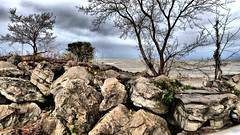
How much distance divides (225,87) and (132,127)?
125 inches

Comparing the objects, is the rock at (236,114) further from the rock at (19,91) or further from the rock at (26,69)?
the rock at (26,69)

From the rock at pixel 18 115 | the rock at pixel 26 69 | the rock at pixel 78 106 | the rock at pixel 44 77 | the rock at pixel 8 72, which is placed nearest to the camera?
the rock at pixel 78 106

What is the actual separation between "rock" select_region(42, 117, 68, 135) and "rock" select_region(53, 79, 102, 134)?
0.13m

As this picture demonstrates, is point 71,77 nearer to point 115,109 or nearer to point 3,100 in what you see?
point 115,109

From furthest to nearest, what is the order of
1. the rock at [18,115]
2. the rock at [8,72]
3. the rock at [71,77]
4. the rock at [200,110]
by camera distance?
the rock at [8,72] < the rock at [71,77] < the rock at [18,115] < the rock at [200,110]

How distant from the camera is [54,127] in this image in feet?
9.26

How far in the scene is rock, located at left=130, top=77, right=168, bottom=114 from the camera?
2.82m

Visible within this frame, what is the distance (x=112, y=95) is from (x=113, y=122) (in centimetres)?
61

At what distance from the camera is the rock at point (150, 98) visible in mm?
2823

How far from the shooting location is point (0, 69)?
384cm

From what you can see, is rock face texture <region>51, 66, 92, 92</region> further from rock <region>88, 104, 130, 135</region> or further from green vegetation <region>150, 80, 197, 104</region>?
green vegetation <region>150, 80, 197, 104</region>

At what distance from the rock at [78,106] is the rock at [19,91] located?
119 centimetres

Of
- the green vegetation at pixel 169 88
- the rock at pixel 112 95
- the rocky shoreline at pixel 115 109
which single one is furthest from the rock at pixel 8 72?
the green vegetation at pixel 169 88

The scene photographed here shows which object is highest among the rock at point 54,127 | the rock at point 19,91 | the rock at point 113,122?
the rock at point 19,91
